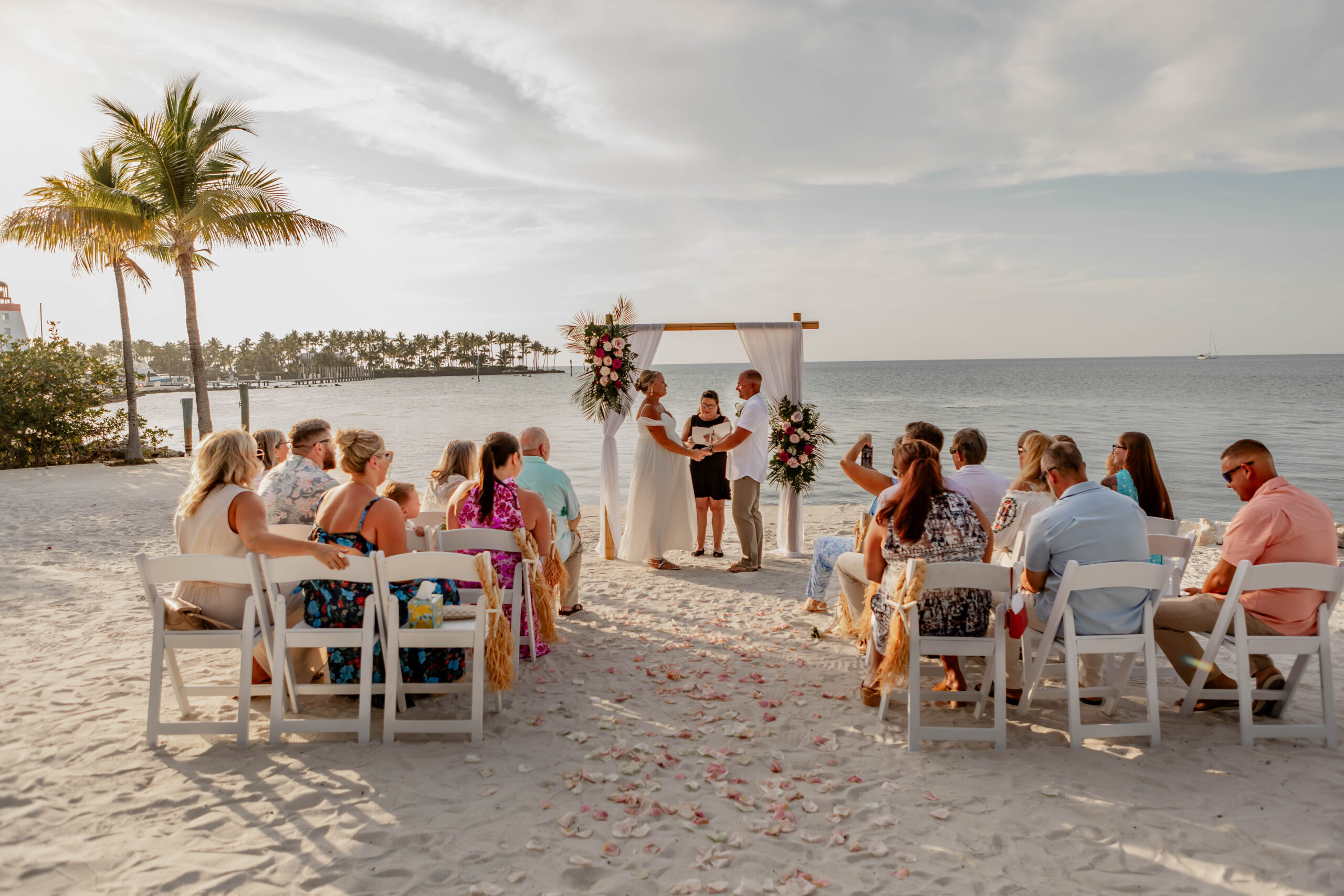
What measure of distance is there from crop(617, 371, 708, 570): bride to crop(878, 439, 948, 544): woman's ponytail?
13.0 ft

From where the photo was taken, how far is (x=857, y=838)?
3.06m

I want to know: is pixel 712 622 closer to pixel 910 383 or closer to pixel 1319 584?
pixel 1319 584

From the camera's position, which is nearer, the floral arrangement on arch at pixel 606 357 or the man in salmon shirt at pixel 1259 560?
the man in salmon shirt at pixel 1259 560

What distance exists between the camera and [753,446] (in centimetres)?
809

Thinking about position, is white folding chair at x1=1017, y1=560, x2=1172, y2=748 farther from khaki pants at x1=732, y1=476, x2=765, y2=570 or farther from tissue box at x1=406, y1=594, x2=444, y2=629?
khaki pants at x1=732, y1=476, x2=765, y2=570

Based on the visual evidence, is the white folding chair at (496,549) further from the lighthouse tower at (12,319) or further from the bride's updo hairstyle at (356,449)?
the lighthouse tower at (12,319)

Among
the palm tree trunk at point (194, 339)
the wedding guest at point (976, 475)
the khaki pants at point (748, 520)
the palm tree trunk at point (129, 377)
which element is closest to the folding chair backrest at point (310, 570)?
the wedding guest at point (976, 475)

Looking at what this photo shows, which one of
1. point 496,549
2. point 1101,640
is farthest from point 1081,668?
point 496,549

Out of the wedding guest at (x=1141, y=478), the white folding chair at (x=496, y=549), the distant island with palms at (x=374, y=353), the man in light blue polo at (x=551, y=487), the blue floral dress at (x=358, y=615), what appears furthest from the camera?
the distant island with palms at (x=374, y=353)

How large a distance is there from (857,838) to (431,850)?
1.68 meters

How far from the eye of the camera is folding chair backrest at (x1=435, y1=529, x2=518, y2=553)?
462 cm

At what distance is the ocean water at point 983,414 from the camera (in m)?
19.2

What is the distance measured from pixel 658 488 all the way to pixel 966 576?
4.62 meters

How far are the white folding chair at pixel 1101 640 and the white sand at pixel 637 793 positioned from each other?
5.6 inches
